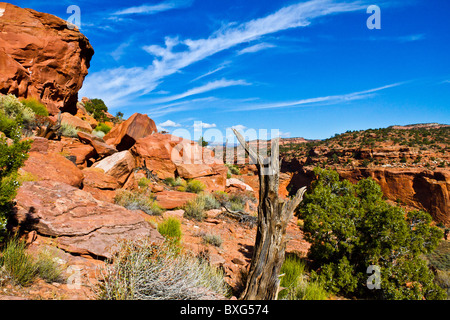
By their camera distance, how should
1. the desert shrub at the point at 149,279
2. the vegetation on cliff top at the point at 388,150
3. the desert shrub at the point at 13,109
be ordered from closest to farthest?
the desert shrub at the point at 149,279
the desert shrub at the point at 13,109
the vegetation on cliff top at the point at 388,150

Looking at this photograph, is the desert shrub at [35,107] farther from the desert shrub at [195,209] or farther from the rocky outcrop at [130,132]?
the desert shrub at [195,209]

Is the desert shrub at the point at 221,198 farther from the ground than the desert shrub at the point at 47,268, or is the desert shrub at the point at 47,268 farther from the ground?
the desert shrub at the point at 221,198

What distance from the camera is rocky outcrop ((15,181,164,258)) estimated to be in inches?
165

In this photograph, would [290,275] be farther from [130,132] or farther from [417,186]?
[417,186]

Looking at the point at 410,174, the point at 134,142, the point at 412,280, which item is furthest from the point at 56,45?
the point at 410,174

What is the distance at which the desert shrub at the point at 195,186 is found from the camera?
12610mm

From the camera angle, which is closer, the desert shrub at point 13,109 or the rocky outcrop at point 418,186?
the desert shrub at point 13,109

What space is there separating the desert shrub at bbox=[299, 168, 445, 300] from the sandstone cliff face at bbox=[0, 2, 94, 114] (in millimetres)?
15473

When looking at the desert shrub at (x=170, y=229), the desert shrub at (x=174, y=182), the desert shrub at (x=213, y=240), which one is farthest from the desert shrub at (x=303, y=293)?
the desert shrub at (x=174, y=182)

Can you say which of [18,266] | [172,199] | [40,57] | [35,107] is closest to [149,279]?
[18,266]

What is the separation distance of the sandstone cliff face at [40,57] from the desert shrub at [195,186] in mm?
9951
